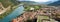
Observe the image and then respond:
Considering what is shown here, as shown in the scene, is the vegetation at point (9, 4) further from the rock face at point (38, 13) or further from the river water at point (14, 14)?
the rock face at point (38, 13)

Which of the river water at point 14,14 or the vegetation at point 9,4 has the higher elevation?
the vegetation at point 9,4

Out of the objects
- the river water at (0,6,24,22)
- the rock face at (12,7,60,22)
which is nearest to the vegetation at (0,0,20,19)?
the river water at (0,6,24,22)

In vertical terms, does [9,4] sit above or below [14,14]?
above

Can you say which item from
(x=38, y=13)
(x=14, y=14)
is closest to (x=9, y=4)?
(x=14, y=14)

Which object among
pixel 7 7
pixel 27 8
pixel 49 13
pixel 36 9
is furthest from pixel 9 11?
pixel 49 13

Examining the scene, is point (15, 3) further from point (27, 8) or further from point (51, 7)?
point (51, 7)

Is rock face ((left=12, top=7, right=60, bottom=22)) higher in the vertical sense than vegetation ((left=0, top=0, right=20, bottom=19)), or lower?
lower

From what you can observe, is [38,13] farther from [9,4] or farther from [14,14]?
[9,4]

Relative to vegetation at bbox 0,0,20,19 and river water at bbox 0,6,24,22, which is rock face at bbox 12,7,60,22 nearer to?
river water at bbox 0,6,24,22

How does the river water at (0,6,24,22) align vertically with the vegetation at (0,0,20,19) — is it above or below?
below

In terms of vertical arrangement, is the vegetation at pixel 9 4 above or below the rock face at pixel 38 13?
above

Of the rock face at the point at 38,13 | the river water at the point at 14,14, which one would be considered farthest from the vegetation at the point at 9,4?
the rock face at the point at 38,13
